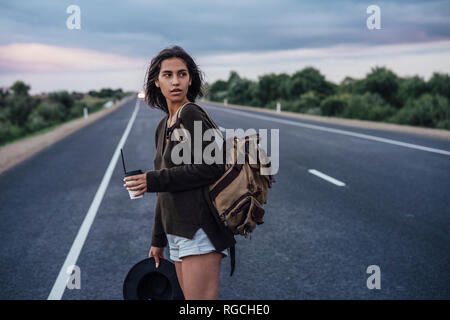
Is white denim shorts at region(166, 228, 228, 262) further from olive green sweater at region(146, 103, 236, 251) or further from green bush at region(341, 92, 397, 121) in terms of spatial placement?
green bush at region(341, 92, 397, 121)

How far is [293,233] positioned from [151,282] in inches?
125

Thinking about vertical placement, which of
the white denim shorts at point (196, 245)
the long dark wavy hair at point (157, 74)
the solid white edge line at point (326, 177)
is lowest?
the solid white edge line at point (326, 177)

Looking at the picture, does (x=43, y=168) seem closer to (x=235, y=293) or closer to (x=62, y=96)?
(x=235, y=293)

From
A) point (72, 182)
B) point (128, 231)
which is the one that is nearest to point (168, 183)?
point (128, 231)

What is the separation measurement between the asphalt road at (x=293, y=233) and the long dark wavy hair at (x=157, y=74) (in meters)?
2.05

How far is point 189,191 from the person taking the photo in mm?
2078

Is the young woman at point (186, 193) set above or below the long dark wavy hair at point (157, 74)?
below

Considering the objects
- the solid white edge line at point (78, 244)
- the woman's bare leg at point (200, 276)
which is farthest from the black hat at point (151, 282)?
the solid white edge line at point (78, 244)

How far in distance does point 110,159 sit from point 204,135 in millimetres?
10195

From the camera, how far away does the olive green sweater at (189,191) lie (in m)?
2.00

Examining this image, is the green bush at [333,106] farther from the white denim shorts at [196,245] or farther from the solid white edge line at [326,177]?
the white denim shorts at [196,245]

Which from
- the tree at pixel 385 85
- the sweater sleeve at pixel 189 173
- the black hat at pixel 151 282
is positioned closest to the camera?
the sweater sleeve at pixel 189 173

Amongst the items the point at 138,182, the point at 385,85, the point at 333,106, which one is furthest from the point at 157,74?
the point at 385,85

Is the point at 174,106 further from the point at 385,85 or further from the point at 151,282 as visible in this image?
the point at 385,85
